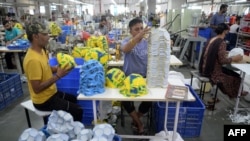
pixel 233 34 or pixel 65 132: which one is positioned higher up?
pixel 233 34

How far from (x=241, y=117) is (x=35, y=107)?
2860 millimetres

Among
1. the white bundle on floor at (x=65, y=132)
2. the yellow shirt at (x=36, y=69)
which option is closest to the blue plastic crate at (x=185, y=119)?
the white bundle on floor at (x=65, y=132)

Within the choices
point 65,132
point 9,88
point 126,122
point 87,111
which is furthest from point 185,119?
point 9,88

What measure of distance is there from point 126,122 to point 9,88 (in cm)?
217

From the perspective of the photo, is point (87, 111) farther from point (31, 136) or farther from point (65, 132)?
point (31, 136)

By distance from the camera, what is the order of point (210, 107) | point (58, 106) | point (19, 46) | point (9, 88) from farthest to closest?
point (19, 46), point (9, 88), point (210, 107), point (58, 106)

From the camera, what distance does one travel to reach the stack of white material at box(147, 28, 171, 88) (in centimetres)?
176

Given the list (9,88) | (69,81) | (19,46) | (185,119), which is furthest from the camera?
(19,46)

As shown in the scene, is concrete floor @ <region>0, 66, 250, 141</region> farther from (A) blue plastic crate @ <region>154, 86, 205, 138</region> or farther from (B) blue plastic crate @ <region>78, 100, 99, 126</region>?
(B) blue plastic crate @ <region>78, 100, 99, 126</region>

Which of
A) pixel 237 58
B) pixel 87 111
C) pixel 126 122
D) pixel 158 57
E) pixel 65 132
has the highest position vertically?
pixel 158 57

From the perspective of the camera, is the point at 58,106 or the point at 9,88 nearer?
the point at 58,106

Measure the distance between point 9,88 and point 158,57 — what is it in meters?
2.87

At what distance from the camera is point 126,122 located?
2.87 m

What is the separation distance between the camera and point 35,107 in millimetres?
2006
